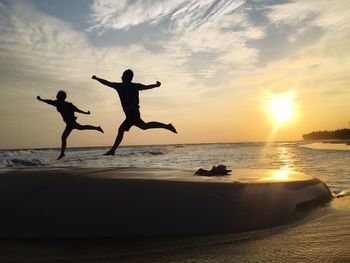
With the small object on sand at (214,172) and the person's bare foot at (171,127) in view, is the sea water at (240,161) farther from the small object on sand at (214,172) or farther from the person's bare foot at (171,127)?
the small object on sand at (214,172)

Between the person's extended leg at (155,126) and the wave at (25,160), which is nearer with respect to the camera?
the person's extended leg at (155,126)

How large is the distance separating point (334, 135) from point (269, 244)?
289 ft

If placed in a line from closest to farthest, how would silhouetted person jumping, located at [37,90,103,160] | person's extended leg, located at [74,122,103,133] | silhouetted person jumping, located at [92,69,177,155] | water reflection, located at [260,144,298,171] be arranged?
silhouetted person jumping, located at [92,69,177,155] → silhouetted person jumping, located at [37,90,103,160] → person's extended leg, located at [74,122,103,133] → water reflection, located at [260,144,298,171]

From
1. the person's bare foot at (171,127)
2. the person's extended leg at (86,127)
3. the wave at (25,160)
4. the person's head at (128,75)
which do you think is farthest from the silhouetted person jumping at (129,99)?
the wave at (25,160)

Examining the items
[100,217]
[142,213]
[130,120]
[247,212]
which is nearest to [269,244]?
[247,212]

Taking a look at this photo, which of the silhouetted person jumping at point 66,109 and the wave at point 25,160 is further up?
the silhouetted person jumping at point 66,109

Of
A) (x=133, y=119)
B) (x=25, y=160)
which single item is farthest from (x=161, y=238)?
(x=25, y=160)

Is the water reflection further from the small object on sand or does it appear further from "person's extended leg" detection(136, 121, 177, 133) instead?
the small object on sand

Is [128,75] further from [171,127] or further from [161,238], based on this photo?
[161,238]

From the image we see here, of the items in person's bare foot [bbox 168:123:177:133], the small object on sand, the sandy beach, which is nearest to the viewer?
the sandy beach

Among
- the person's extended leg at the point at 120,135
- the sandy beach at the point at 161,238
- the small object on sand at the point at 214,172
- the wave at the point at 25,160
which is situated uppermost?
the person's extended leg at the point at 120,135

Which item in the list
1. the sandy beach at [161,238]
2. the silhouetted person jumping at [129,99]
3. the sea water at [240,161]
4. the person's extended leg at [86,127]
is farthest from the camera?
the sea water at [240,161]

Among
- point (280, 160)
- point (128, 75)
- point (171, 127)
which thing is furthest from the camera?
point (280, 160)

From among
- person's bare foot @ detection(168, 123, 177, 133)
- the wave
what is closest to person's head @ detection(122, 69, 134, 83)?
person's bare foot @ detection(168, 123, 177, 133)
